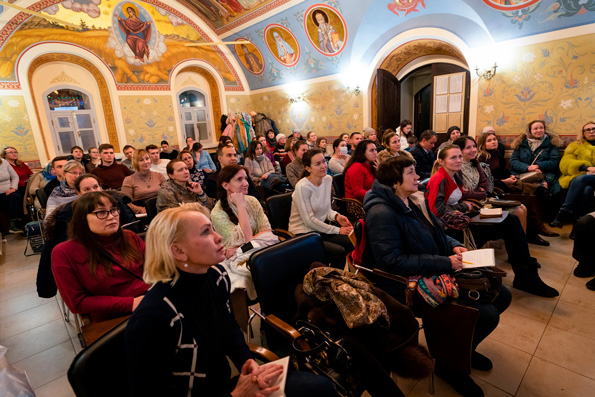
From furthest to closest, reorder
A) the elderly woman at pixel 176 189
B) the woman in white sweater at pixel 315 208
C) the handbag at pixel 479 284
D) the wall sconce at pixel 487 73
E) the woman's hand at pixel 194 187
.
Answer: the wall sconce at pixel 487 73, the woman's hand at pixel 194 187, the elderly woman at pixel 176 189, the woman in white sweater at pixel 315 208, the handbag at pixel 479 284

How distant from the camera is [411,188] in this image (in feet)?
6.59

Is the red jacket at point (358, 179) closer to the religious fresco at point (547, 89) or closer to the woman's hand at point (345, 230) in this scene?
the woman's hand at point (345, 230)

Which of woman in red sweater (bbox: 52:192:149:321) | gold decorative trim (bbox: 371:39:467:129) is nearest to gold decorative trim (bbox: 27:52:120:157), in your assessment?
gold decorative trim (bbox: 371:39:467:129)

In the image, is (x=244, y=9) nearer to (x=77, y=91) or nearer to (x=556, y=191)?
(x=77, y=91)

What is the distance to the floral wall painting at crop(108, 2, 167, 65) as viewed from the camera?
8.37m

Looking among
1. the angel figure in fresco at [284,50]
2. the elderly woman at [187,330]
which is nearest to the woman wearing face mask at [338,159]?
the elderly woman at [187,330]

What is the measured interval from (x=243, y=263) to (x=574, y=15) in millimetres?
6376

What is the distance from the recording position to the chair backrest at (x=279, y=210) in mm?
3021

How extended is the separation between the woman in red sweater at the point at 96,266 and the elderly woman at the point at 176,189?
4.42 ft

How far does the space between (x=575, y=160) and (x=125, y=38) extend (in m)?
10.5

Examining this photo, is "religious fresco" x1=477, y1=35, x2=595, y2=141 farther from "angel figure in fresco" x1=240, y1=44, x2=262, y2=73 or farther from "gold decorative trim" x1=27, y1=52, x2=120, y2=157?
"gold decorative trim" x1=27, y1=52, x2=120, y2=157

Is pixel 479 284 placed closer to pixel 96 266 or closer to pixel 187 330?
pixel 187 330

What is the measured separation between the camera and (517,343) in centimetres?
219

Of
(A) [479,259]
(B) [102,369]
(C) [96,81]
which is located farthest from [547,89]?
(C) [96,81]
